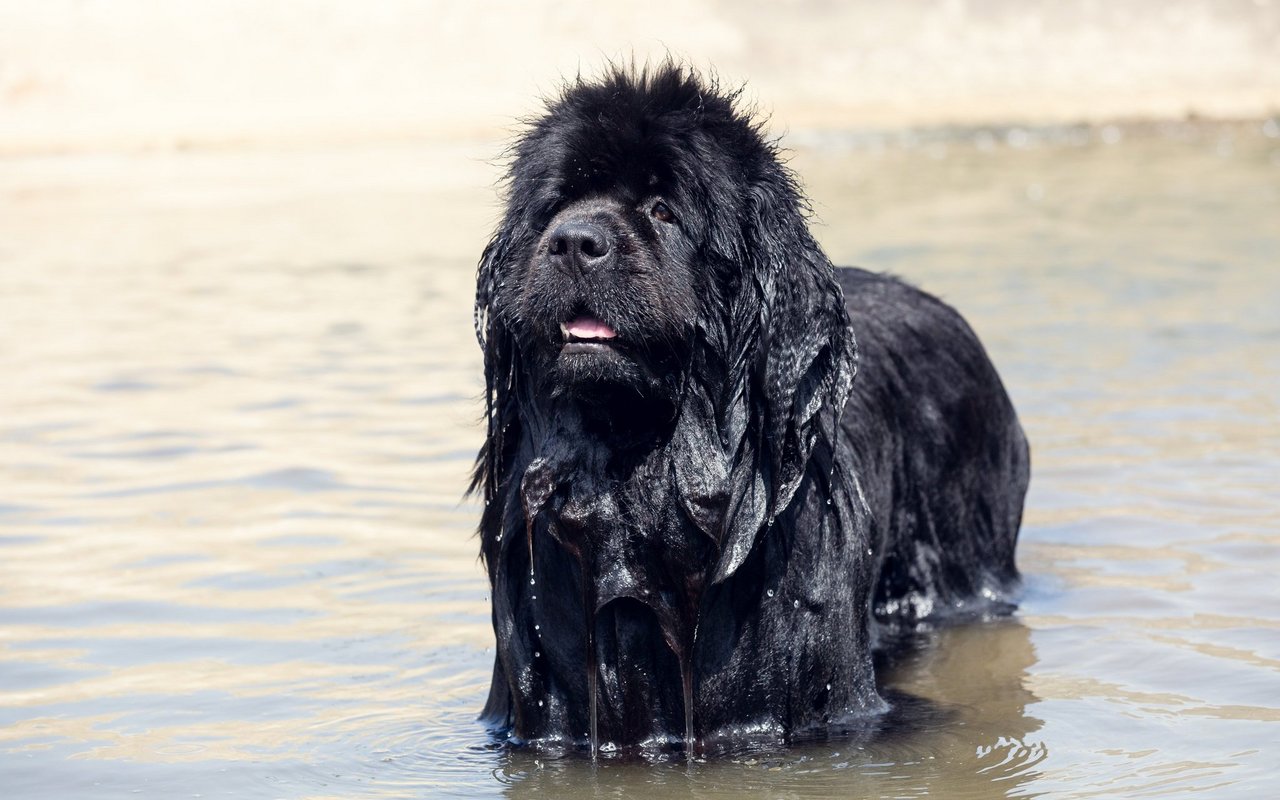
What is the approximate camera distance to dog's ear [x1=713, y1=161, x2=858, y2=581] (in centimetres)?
490

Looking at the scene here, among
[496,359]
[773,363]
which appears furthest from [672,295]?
[496,359]

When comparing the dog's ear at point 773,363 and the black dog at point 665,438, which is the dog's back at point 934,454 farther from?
the dog's ear at point 773,363

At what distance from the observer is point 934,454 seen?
6527 millimetres

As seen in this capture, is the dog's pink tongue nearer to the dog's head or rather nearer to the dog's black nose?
the dog's head

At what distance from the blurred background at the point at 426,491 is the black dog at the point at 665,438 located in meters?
0.20

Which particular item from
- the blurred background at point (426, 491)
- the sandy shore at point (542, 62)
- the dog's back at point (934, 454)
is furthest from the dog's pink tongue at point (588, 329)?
the sandy shore at point (542, 62)

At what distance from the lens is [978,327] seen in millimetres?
13164

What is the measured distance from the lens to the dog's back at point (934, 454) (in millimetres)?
6344

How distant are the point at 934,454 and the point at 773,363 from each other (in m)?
1.77

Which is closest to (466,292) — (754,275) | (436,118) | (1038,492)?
(1038,492)

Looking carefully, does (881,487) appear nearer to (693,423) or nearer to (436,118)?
(693,423)

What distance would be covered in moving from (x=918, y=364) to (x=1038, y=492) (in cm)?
247

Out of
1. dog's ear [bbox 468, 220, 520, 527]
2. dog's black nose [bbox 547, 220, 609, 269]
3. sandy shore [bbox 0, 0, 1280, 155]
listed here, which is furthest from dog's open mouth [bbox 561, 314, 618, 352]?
sandy shore [bbox 0, 0, 1280, 155]

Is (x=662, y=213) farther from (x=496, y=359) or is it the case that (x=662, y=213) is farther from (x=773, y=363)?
(x=496, y=359)
